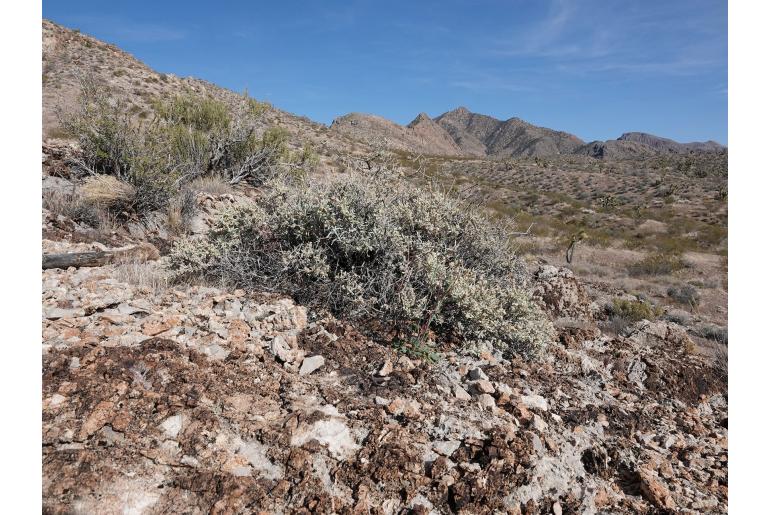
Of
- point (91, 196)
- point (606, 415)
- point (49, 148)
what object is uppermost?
point (49, 148)

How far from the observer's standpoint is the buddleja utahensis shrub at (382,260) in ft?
11.7

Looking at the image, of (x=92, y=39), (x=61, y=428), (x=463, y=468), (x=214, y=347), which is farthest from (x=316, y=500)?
(x=92, y=39)

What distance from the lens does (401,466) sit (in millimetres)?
2012

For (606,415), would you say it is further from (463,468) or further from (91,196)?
(91,196)

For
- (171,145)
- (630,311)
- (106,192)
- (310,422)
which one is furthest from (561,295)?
(171,145)

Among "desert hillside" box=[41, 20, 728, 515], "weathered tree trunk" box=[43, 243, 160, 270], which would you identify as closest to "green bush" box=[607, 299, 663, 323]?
"desert hillside" box=[41, 20, 728, 515]

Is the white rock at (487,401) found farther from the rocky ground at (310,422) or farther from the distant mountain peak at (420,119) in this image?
the distant mountain peak at (420,119)

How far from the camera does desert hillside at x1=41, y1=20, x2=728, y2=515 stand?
1899 mm

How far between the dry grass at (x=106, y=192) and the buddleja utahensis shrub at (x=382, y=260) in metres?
1.89

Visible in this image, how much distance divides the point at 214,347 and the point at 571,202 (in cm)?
3156

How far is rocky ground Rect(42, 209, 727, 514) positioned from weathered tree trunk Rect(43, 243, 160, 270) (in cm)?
12

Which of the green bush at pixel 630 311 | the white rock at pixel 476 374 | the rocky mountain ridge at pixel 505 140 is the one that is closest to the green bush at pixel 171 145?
the white rock at pixel 476 374

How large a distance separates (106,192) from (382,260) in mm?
3958

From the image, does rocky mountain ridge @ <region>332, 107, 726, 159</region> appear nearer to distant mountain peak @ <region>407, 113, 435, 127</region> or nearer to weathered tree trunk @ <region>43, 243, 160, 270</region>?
distant mountain peak @ <region>407, 113, 435, 127</region>
